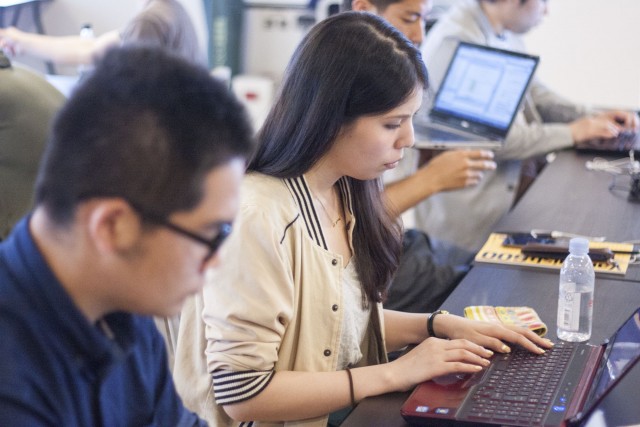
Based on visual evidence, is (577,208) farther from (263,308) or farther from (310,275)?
(263,308)

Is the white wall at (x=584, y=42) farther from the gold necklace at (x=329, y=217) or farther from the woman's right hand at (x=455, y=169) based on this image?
the gold necklace at (x=329, y=217)

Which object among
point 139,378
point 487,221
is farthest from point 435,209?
point 139,378

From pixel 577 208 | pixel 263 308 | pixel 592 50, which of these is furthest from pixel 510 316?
pixel 592 50

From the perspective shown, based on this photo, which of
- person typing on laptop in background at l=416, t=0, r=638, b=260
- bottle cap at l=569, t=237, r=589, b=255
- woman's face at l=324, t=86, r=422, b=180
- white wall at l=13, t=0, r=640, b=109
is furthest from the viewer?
white wall at l=13, t=0, r=640, b=109

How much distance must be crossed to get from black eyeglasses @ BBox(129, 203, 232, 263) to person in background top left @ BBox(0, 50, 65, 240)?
5.09ft

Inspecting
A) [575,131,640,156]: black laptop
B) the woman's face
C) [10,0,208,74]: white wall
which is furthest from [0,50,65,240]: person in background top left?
[10,0,208,74]: white wall

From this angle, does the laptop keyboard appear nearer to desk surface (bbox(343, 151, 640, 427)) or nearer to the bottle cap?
desk surface (bbox(343, 151, 640, 427))

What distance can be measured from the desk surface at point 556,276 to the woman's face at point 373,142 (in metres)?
0.36

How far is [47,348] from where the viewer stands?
0.84m

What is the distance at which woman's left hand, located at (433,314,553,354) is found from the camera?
56.0 inches

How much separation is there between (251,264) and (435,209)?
1.65 m

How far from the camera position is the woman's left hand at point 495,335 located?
1.42 meters

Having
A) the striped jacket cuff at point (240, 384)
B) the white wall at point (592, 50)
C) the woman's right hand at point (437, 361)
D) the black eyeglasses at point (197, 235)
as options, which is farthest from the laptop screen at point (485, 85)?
the white wall at point (592, 50)

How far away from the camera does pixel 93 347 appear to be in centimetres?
87
